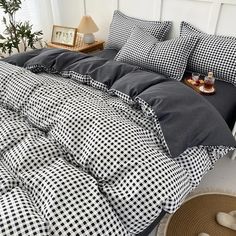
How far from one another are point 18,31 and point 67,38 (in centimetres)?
52

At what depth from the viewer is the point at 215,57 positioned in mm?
1758

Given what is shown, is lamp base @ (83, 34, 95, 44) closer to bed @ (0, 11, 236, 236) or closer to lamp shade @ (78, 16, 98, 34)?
lamp shade @ (78, 16, 98, 34)

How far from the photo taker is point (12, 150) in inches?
38.1

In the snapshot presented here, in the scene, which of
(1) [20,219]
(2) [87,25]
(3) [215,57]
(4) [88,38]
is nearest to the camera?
(1) [20,219]

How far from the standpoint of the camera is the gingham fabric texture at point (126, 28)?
218cm

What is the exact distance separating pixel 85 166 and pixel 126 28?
1.76 m

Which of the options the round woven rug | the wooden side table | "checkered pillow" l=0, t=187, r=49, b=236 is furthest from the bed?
the wooden side table

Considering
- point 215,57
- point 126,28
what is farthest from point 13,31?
point 215,57

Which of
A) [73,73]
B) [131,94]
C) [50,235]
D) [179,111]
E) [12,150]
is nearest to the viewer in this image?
[50,235]

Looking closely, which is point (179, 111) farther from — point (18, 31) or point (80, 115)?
point (18, 31)

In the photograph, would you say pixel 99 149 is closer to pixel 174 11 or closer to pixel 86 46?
pixel 174 11

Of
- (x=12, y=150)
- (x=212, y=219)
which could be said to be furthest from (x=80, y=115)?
(x=212, y=219)

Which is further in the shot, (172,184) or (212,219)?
(212,219)

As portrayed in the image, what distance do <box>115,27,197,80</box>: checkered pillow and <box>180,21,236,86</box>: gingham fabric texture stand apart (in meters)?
0.07
